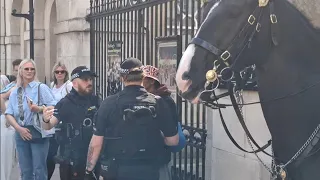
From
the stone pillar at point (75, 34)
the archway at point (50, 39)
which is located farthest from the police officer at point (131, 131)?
the archway at point (50, 39)

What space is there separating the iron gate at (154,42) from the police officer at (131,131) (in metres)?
1.27

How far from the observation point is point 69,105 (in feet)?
17.8

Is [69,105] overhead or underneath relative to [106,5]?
underneath

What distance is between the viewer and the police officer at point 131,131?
3959 mm

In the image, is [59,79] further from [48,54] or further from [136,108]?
[48,54]

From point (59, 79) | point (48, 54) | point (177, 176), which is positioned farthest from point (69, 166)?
point (48, 54)

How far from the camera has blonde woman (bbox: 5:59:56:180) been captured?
21.0 feet

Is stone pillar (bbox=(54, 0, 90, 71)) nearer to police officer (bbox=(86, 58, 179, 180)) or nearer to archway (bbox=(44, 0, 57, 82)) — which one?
archway (bbox=(44, 0, 57, 82))

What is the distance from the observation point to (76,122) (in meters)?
5.39

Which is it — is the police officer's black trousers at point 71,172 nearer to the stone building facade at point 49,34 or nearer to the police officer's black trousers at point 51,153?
the police officer's black trousers at point 51,153

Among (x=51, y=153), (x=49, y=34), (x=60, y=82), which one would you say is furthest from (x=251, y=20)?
(x=49, y=34)

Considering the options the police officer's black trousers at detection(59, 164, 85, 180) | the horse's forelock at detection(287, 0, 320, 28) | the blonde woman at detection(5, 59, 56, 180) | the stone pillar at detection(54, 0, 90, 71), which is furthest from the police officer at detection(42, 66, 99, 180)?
the stone pillar at detection(54, 0, 90, 71)

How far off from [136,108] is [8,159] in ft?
11.8

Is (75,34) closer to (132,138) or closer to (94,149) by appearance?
(94,149)
